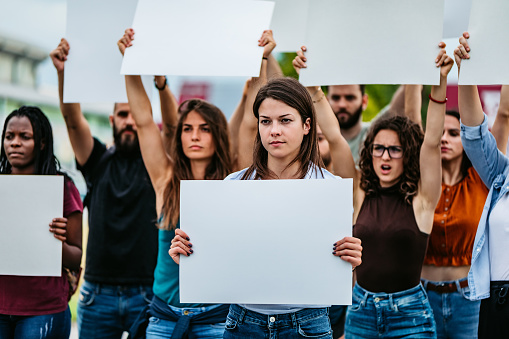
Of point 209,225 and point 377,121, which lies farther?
point 377,121

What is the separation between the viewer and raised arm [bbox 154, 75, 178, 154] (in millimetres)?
4195

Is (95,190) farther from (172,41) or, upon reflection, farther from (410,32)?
(410,32)

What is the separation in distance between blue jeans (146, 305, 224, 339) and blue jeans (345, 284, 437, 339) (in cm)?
80

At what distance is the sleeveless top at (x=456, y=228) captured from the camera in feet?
12.4

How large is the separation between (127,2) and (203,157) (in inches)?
45.9

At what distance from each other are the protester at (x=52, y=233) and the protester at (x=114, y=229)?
305mm

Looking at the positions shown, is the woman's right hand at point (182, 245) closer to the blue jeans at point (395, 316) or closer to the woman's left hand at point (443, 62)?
the blue jeans at point (395, 316)

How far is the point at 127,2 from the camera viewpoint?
12.9 feet

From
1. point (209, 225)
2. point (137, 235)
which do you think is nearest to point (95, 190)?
point (137, 235)

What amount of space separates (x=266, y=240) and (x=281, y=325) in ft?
1.19

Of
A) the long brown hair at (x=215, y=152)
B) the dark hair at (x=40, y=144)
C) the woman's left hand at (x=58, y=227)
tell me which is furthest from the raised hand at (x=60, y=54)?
the woman's left hand at (x=58, y=227)

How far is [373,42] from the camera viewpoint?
3.42m

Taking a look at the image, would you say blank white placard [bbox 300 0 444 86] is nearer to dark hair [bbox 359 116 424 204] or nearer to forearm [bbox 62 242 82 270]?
dark hair [bbox 359 116 424 204]

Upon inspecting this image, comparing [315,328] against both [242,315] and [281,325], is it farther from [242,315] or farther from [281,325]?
[242,315]
